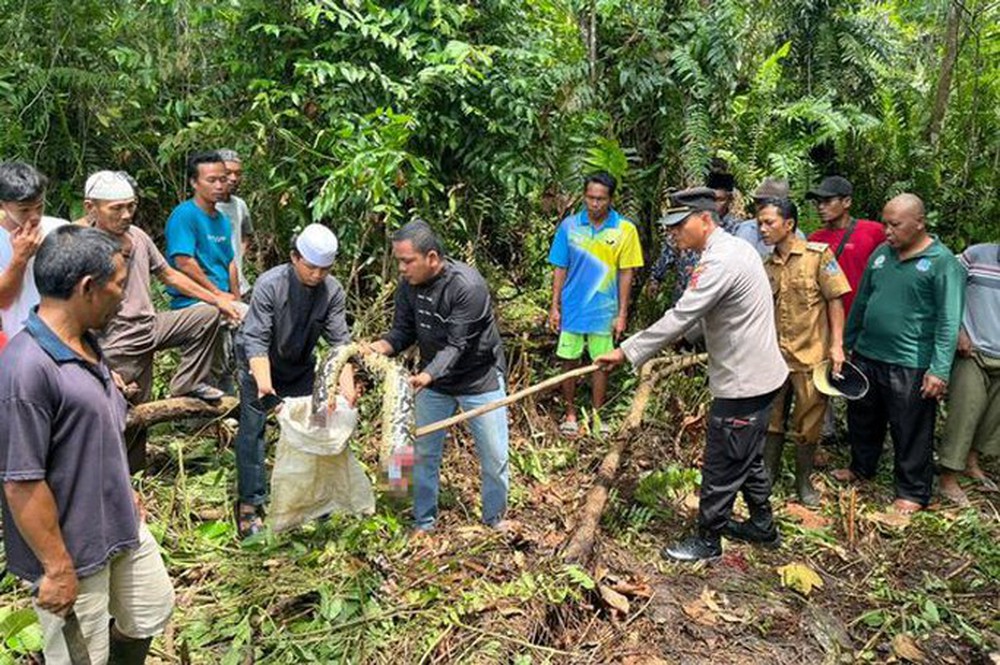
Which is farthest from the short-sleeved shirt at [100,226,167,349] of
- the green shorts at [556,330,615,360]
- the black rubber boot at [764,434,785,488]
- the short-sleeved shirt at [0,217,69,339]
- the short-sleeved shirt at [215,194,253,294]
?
the black rubber boot at [764,434,785,488]

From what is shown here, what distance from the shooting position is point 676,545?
427cm

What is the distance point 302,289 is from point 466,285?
2.90ft

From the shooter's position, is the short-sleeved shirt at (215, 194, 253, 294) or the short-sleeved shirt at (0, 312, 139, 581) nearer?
the short-sleeved shirt at (0, 312, 139, 581)

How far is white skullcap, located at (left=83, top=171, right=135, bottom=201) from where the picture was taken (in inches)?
154

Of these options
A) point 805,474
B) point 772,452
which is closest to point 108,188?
point 772,452

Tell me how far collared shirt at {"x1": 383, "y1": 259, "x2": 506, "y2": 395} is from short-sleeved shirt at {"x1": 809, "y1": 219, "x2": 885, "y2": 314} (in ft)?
8.95

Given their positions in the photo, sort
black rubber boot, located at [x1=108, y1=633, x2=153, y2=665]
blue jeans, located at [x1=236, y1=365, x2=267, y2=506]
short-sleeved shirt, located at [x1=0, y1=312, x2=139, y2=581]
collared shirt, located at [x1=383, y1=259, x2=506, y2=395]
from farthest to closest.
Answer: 1. blue jeans, located at [x1=236, y1=365, x2=267, y2=506]
2. collared shirt, located at [x1=383, y1=259, x2=506, y2=395]
3. black rubber boot, located at [x1=108, y1=633, x2=153, y2=665]
4. short-sleeved shirt, located at [x1=0, y1=312, x2=139, y2=581]

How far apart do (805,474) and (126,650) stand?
4.09m

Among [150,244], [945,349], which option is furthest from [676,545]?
[150,244]

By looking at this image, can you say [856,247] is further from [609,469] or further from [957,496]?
[609,469]

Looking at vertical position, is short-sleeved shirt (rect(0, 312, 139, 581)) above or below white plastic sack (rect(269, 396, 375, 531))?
above

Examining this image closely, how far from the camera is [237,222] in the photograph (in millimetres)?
5273

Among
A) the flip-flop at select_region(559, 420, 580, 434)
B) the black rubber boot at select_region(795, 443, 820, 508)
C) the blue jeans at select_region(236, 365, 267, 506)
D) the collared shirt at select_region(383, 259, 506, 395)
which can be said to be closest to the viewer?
the collared shirt at select_region(383, 259, 506, 395)

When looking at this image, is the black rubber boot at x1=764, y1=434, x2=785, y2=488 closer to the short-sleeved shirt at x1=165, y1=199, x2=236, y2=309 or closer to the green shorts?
the green shorts
